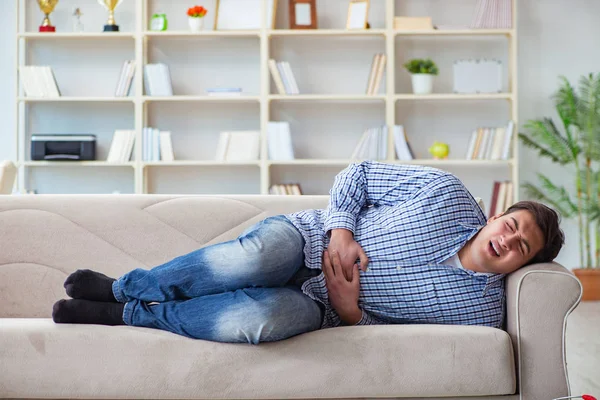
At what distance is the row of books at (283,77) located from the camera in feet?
16.9

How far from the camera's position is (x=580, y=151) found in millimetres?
5078

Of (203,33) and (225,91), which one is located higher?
(203,33)

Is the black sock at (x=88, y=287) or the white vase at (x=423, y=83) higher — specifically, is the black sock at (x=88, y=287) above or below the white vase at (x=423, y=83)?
below

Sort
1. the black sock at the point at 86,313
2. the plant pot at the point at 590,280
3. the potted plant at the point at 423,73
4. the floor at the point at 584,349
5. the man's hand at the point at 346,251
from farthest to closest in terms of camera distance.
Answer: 1. the potted plant at the point at 423,73
2. the plant pot at the point at 590,280
3. the floor at the point at 584,349
4. the man's hand at the point at 346,251
5. the black sock at the point at 86,313

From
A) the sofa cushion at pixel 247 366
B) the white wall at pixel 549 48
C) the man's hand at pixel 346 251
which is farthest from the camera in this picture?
the white wall at pixel 549 48

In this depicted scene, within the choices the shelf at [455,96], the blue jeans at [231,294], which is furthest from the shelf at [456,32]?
the blue jeans at [231,294]

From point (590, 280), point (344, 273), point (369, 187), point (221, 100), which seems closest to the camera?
point (344, 273)

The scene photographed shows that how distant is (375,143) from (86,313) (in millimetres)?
3462

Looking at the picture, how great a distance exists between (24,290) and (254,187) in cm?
322

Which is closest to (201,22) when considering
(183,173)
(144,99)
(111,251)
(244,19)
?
(244,19)

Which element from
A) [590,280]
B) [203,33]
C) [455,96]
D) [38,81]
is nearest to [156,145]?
[203,33]

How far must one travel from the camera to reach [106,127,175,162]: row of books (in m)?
5.17

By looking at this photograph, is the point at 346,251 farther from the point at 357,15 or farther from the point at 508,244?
the point at 357,15

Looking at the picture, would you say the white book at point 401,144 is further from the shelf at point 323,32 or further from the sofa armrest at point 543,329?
the sofa armrest at point 543,329
